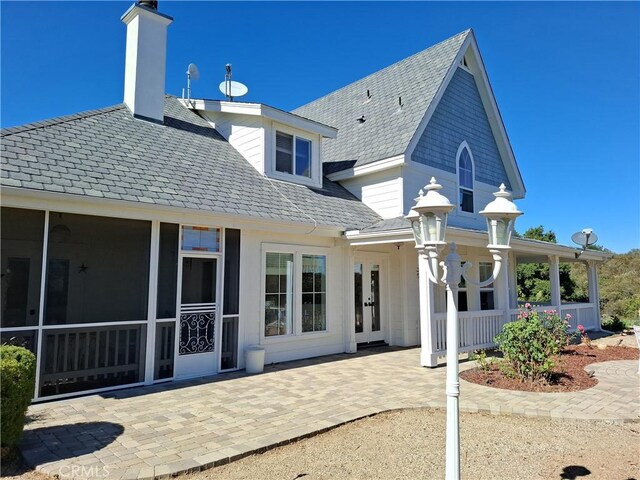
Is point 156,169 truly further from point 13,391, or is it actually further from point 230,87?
point 230,87

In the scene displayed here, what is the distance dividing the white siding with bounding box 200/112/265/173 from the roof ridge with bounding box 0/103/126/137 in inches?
110

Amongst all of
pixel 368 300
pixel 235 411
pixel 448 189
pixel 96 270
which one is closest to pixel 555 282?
pixel 448 189

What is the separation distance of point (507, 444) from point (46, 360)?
6819mm

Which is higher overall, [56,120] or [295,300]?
[56,120]

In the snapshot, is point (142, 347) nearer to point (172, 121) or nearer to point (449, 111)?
point (172, 121)

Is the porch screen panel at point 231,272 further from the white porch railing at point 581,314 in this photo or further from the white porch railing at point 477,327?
the white porch railing at point 581,314

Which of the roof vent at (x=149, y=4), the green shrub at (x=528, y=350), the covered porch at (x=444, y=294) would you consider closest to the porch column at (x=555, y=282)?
the covered porch at (x=444, y=294)

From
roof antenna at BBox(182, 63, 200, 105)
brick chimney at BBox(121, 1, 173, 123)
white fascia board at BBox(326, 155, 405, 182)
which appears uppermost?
roof antenna at BBox(182, 63, 200, 105)

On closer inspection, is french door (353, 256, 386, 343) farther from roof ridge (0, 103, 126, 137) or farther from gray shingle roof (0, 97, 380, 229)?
roof ridge (0, 103, 126, 137)

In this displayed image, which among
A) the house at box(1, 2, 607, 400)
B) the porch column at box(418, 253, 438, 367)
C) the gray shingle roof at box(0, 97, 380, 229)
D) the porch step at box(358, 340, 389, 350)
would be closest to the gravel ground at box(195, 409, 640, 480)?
the porch column at box(418, 253, 438, 367)

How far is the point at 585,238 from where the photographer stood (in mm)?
14477

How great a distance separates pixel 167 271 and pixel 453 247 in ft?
18.7

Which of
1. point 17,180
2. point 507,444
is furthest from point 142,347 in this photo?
point 507,444

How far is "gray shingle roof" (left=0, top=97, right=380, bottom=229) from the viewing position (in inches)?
265
